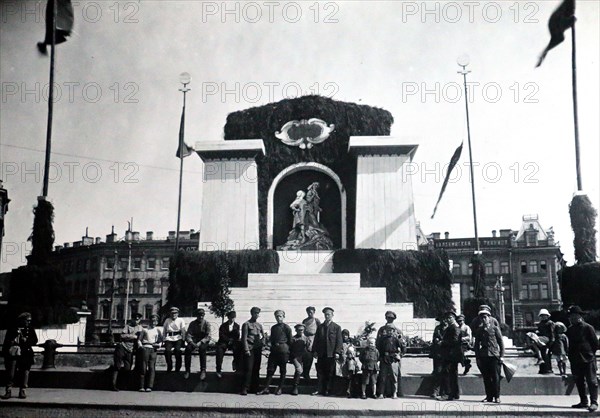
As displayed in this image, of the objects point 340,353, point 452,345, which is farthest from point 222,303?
point 452,345

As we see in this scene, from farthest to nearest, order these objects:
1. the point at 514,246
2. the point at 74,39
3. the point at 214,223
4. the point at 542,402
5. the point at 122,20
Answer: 1. the point at 514,246
2. the point at 214,223
3. the point at 74,39
4. the point at 122,20
5. the point at 542,402

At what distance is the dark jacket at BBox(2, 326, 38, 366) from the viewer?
1072cm

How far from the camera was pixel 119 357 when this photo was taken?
11.4 m

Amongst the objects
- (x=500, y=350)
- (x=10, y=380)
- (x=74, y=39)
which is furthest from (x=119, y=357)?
(x=74, y=39)

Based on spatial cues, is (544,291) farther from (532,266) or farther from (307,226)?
(307,226)

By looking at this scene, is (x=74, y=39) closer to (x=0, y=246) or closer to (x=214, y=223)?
(x=0, y=246)

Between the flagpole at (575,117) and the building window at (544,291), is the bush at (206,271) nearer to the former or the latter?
the flagpole at (575,117)

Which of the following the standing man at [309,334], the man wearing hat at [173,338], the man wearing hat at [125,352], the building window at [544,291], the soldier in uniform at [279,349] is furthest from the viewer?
the building window at [544,291]

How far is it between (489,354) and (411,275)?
1082cm

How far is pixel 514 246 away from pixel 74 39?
175 ft

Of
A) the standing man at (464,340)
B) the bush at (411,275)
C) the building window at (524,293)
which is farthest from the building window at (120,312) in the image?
the standing man at (464,340)

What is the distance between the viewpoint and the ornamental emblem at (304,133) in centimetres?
2477

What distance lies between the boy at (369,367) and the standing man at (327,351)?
48cm

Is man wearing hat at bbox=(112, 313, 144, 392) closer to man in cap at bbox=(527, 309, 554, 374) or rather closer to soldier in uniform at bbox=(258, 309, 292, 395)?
soldier in uniform at bbox=(258, 309, 292, 395)
